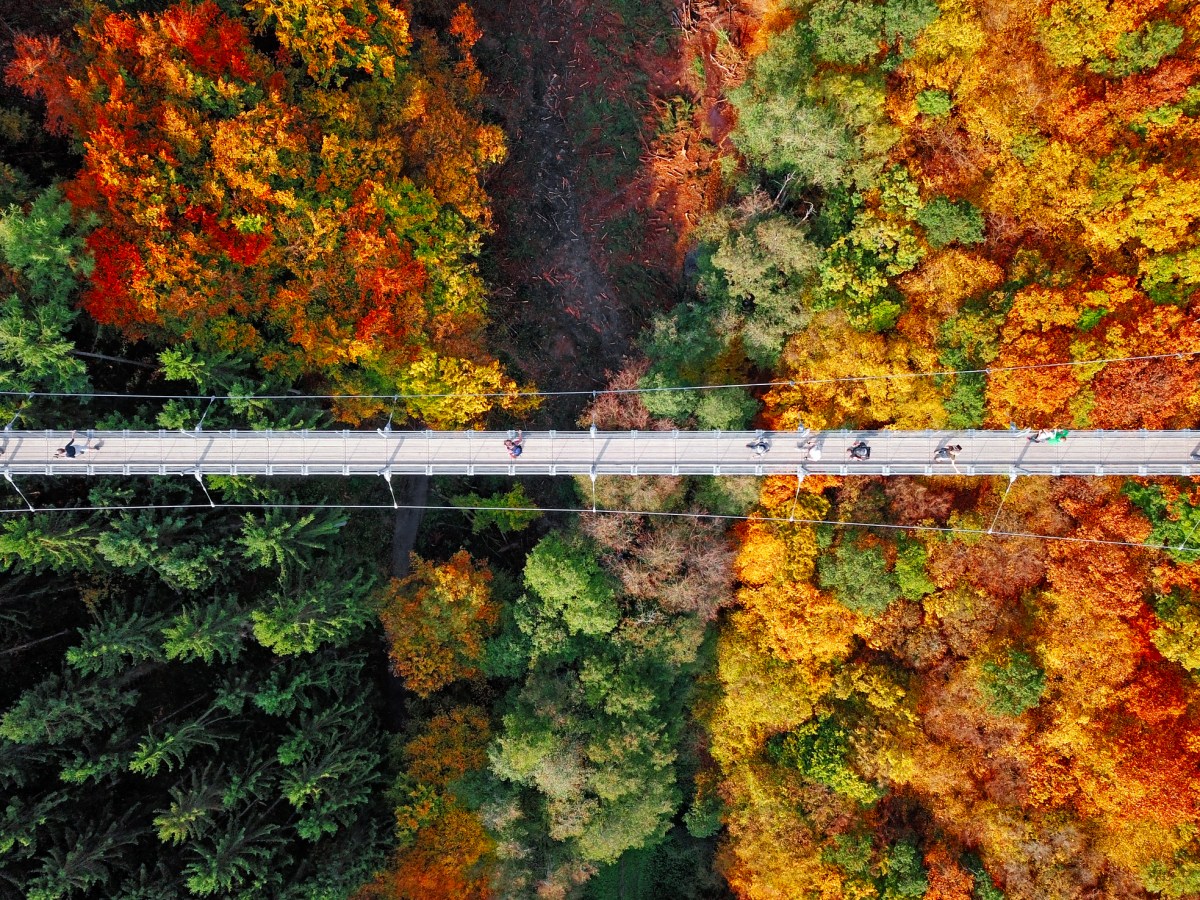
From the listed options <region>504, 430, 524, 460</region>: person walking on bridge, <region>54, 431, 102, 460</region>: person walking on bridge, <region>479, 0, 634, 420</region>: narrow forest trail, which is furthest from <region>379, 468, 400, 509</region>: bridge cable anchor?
<region>54, 431, 102, 460</region>: person walking on bridge

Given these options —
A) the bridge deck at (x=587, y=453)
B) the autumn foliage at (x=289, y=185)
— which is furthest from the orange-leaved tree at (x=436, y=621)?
the autumn foliage at (x=289, y=185)

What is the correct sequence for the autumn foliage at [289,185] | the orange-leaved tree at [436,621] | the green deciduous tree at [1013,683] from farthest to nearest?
the orange-leaved tree at [436,621], the green deciduous tree at [1013,683], the autumn foliage at [289,185]

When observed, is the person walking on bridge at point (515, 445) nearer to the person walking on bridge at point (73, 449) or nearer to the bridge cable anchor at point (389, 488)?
the bridge cable anchor at point (389, 488)

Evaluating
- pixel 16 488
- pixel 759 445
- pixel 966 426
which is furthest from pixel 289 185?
pixel 966 426

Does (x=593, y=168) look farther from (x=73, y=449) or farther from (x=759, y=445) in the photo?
(x=73, y=449)

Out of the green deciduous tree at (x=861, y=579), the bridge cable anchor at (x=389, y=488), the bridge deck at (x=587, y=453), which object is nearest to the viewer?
the bridge deck at (x=587, y=453)

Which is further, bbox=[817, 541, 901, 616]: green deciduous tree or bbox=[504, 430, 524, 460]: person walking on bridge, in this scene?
bbox=[504, 430, 524, 460]: person walking on bridge

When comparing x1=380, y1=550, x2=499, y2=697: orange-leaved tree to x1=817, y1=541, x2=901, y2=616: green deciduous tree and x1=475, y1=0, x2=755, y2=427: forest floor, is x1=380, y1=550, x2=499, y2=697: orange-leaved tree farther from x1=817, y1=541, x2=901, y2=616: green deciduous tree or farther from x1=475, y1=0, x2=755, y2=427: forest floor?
x1=817, y1=541, x2=901, y2=616: green deciduous tree
